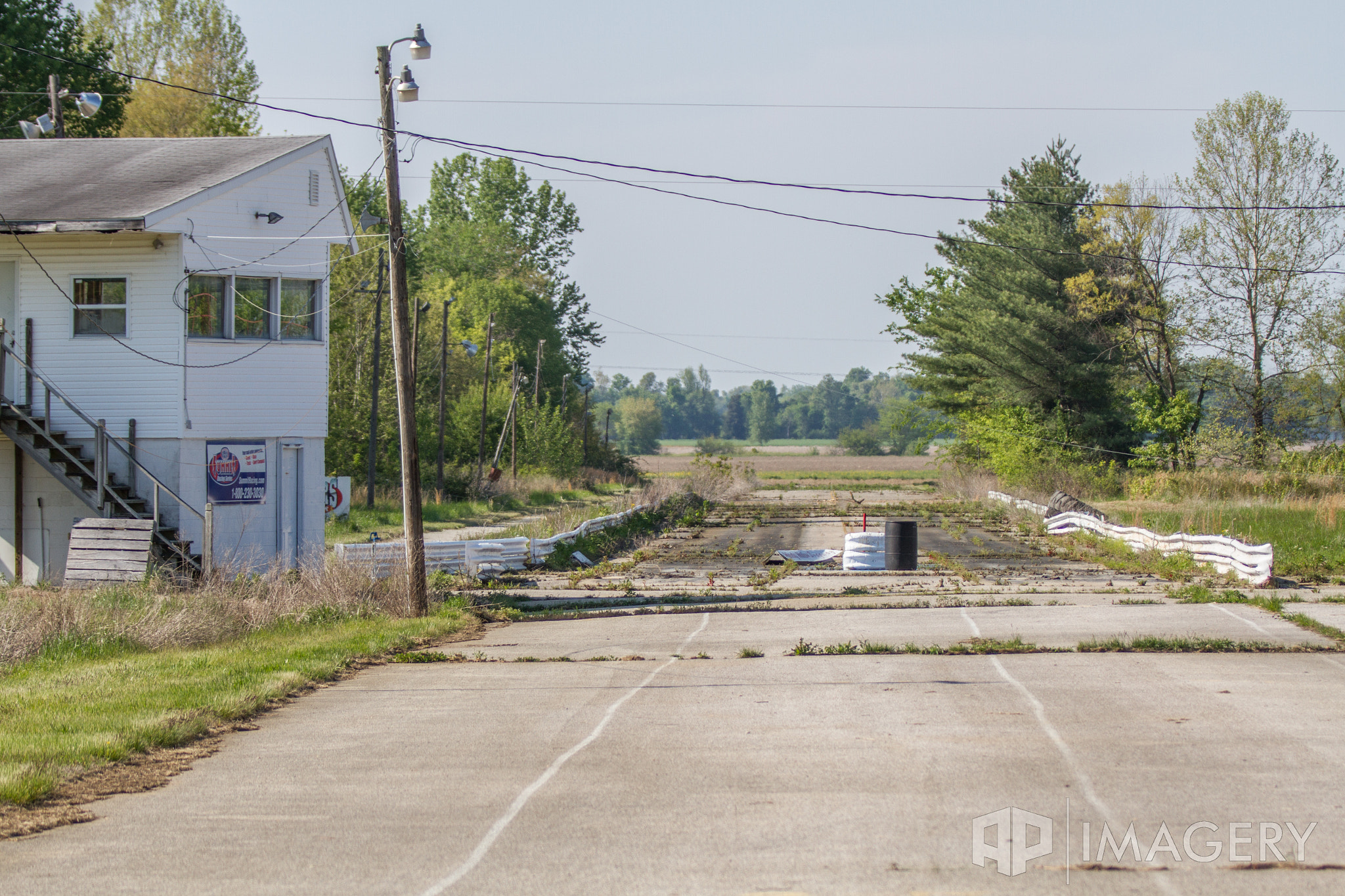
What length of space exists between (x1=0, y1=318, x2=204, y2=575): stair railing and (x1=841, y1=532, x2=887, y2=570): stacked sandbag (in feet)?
47.3

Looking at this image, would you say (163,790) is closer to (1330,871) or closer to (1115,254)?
(1330,871)

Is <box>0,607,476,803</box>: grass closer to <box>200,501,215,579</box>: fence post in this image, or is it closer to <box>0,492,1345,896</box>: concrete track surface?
<box>0,492,1345,896</box>: concrete track surface

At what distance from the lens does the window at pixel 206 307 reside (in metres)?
21.6

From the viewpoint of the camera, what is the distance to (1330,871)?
19.9ft

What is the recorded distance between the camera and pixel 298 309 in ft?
75.9

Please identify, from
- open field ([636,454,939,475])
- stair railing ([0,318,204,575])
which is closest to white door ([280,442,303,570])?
stair railing ([0,318,204,575])

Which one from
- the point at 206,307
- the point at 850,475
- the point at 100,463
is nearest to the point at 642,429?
the point at 850,475

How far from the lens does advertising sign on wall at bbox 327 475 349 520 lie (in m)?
33.8

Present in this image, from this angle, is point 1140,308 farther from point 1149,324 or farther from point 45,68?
point 45,68

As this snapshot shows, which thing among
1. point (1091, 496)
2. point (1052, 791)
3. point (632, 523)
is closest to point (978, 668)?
point (1052, 791)

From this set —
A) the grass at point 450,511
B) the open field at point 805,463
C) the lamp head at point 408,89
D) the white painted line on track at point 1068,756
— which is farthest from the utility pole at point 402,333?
the open field at point 805,463

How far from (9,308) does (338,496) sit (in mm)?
13163

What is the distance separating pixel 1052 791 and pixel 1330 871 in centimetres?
179

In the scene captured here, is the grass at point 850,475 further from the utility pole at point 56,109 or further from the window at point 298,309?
the window at point 298,309
